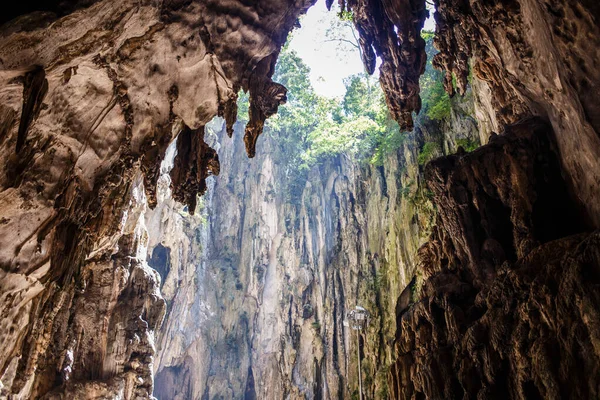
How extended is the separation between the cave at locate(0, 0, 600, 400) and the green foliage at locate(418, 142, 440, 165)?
0.23ft

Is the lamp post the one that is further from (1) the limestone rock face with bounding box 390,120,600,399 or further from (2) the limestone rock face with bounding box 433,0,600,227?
(2) the limestone rock face with bounding box 433,0,600,227

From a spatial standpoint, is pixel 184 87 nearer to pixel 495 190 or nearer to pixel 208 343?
pixel 495 190

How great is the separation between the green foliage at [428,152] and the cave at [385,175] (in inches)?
2.8

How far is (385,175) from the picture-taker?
1753 cm

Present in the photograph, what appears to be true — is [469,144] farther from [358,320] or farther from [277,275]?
[277,275]

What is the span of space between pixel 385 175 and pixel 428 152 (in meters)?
3.43

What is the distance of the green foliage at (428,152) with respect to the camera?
46.1ft

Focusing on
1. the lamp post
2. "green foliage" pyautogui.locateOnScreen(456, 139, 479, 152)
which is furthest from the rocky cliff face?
the lamp post

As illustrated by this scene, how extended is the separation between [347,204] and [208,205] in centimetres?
1133

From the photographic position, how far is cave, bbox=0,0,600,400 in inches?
191

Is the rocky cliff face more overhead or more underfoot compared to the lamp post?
more overhead

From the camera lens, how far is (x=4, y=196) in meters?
4.82

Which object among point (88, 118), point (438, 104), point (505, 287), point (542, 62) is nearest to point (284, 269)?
point (438, 104)

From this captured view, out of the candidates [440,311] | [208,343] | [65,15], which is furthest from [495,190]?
[208,343]
